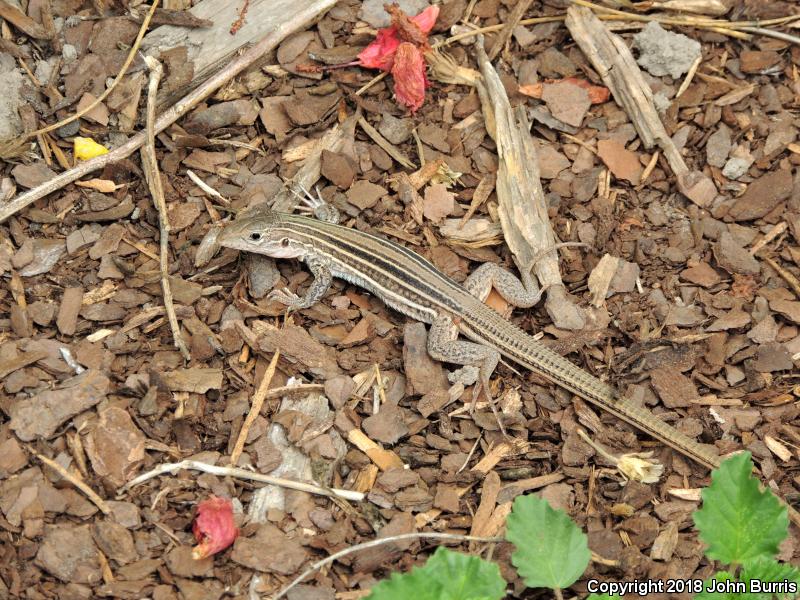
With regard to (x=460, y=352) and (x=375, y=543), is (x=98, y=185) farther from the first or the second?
(x=375, y=543)

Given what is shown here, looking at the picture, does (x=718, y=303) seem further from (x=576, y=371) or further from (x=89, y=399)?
(x=89, y=399)

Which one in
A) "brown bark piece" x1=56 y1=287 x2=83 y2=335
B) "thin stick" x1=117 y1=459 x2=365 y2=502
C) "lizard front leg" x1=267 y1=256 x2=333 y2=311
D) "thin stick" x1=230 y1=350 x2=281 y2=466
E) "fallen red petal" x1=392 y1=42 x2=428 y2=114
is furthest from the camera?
"fallen red petal" x1=392 y1=42 x2=428 y2=114

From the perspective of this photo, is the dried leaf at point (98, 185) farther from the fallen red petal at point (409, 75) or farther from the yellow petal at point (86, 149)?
the fallen red petal at point (409, 75)

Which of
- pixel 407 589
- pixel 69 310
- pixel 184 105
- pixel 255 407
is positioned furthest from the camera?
pixel 184 105

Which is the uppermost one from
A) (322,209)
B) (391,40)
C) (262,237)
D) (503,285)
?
(391,40)

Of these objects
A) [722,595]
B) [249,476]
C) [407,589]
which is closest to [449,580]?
[407,589]

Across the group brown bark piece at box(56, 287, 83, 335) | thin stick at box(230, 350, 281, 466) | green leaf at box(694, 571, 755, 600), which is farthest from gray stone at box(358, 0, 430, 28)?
green leaf at box(694, 571, 755, 600)

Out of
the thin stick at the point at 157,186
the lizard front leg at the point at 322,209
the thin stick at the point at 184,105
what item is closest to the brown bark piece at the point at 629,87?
the thin stick at the point at 184,105

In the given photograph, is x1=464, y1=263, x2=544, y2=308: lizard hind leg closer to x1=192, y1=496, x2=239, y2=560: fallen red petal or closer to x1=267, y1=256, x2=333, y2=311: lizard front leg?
x1=267, y1=256, x2=333, y2=311: lizard front leg
